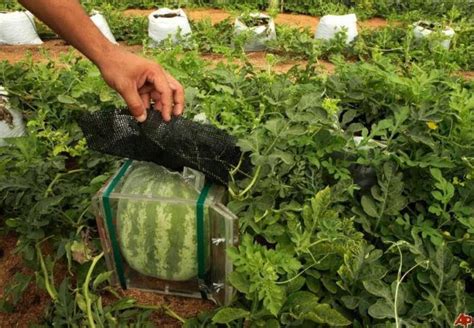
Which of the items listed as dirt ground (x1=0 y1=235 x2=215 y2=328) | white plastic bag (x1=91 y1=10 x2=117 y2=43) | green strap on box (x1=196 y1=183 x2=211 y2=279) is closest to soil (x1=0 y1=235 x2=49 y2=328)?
dirt ground (x1=0 y1=235 x2=215 y2=328)

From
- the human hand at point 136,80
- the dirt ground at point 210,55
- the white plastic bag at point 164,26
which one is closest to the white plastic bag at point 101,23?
the dirt ground at point 210,55

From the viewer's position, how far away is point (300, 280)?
1.76 metres

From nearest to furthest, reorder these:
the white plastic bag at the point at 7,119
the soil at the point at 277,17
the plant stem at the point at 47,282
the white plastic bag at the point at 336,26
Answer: the plant stem at the point at 47,282 < the white plastic bag at the point at 7,119 < the white plastic bag at the point at 336,26 < the soil at the point at 277,17

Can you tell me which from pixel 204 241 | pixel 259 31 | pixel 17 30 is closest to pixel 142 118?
pixel 204 241

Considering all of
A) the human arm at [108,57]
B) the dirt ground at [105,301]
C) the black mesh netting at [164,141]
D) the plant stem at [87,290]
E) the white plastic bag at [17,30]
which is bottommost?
the white plastic bag at [17,30]

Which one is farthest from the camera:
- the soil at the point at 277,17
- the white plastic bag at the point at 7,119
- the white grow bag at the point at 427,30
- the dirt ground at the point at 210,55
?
the soil at the point at 277,17

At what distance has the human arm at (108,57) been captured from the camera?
1670 millimetres

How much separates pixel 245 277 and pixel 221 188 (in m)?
0.37

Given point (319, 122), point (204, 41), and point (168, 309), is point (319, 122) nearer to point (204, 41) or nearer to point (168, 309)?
point (168, 309)

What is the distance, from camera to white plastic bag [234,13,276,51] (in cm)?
662

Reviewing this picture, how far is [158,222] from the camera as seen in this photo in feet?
6.00

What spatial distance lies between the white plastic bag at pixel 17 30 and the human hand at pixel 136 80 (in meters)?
6.04

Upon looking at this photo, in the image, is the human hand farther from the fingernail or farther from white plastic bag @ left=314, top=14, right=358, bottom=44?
white plastic bag @ left=314, top=14, right=358, bottom=44

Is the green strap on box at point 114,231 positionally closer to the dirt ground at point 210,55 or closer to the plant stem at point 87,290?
the plant stem at point 87,290
